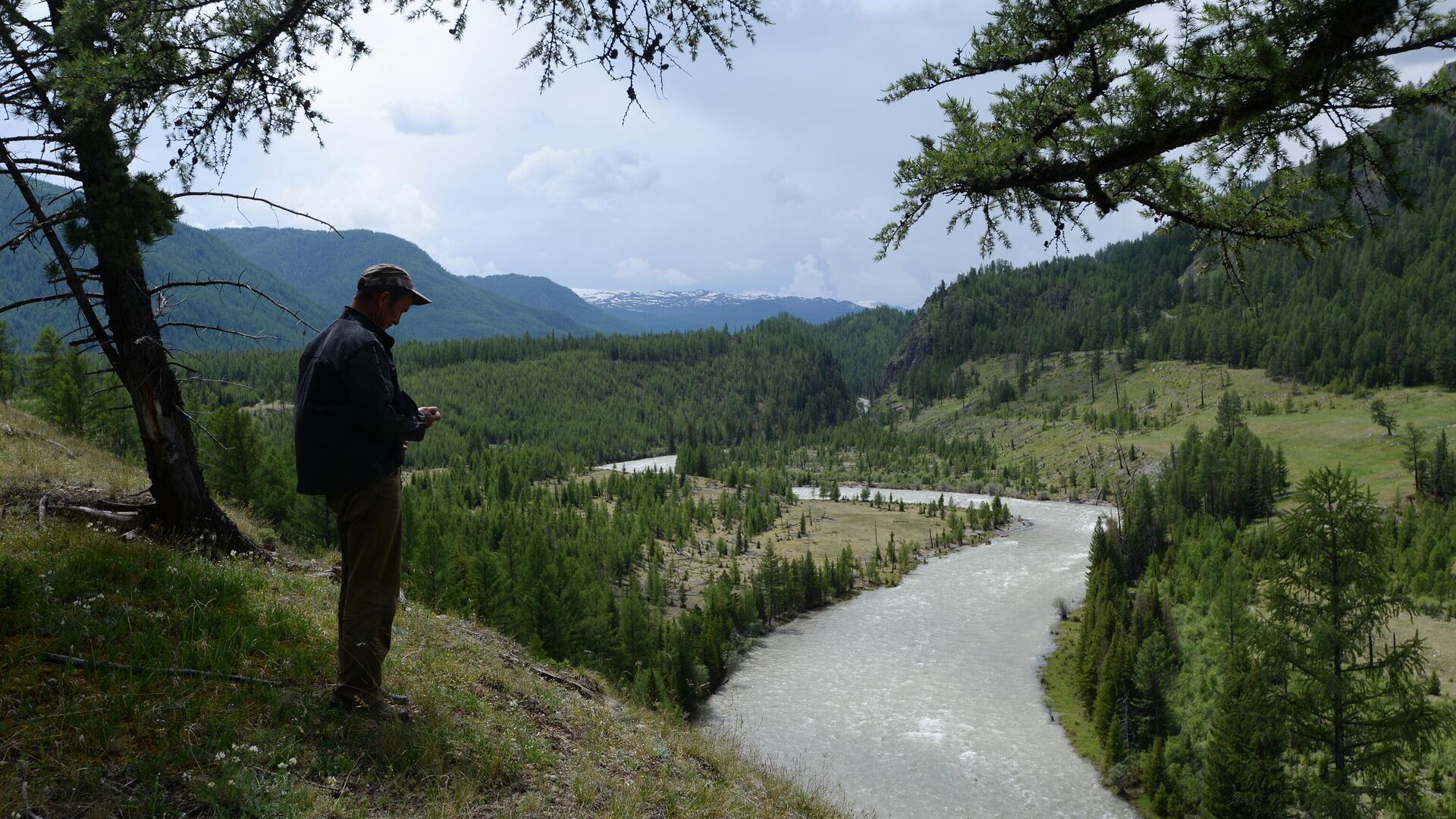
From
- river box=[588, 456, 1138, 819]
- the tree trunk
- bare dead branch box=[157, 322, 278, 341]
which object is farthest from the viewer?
river box=[588, 456, 1138, 819]

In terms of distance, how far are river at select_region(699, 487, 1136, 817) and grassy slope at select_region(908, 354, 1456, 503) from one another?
5468cm

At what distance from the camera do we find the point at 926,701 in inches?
1916

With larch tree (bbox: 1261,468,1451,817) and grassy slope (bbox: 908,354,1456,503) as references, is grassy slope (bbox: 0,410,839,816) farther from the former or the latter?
grassy slope (bbox: 908,354,1456,503)

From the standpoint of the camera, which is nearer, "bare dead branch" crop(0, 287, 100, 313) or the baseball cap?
the baseball cap

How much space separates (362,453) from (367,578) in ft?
3.34

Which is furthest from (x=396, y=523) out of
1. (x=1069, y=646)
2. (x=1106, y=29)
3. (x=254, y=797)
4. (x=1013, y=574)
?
(x=1013, y=574)

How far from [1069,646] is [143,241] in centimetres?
6302

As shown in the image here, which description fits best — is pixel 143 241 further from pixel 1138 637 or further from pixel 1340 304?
pixel 1340 304

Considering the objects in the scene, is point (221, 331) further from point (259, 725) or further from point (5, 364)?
point (5, 364)

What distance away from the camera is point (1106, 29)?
584cm

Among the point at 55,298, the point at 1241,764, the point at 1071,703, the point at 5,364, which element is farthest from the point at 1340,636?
the point at 5,364

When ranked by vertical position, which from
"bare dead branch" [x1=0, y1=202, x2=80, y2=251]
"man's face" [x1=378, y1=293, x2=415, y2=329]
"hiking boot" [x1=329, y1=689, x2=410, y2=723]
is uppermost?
"bare dead branch" [x1=0, y1=202, x2=80, y2=251]

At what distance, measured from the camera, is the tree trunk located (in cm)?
798

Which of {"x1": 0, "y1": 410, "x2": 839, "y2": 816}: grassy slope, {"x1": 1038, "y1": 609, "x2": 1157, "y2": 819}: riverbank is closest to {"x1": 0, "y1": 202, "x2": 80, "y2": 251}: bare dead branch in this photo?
{"x1": 0, "y1": 410, "x2": 839, "y2": 816}: grassy slope
